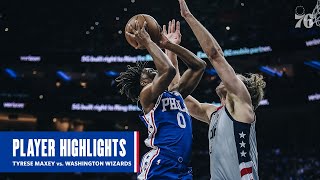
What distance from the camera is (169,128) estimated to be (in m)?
3.72

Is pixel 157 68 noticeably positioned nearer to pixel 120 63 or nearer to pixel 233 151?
pixel 233 151

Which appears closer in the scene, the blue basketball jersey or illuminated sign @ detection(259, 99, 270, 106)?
the blue basketball jersey

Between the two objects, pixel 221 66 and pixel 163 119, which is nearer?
pixel 163 119

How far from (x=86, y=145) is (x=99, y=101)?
26.3 ft

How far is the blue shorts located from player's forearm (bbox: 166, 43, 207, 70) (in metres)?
0.75

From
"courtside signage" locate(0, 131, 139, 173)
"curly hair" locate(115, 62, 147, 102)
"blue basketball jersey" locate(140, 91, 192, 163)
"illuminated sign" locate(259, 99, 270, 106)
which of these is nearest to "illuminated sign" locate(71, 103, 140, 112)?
"illuminated sign" locate(259, 99, 270, 106)

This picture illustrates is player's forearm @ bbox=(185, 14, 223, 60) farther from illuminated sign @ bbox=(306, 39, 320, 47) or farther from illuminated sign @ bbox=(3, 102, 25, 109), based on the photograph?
illuminated sign @ bbox=(3, 102, 25, 109)

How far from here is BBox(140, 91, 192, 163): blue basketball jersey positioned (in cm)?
368

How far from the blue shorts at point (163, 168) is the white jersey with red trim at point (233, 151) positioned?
30 centimetres

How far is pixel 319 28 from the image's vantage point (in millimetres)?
16375

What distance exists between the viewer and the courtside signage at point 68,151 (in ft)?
39.9

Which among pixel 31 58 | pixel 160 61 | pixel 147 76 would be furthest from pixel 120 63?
pixel 160 61

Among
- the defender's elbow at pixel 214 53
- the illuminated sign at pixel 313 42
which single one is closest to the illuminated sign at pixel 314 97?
the illuminated sign at pixel 313 42

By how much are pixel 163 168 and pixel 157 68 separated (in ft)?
2.31
